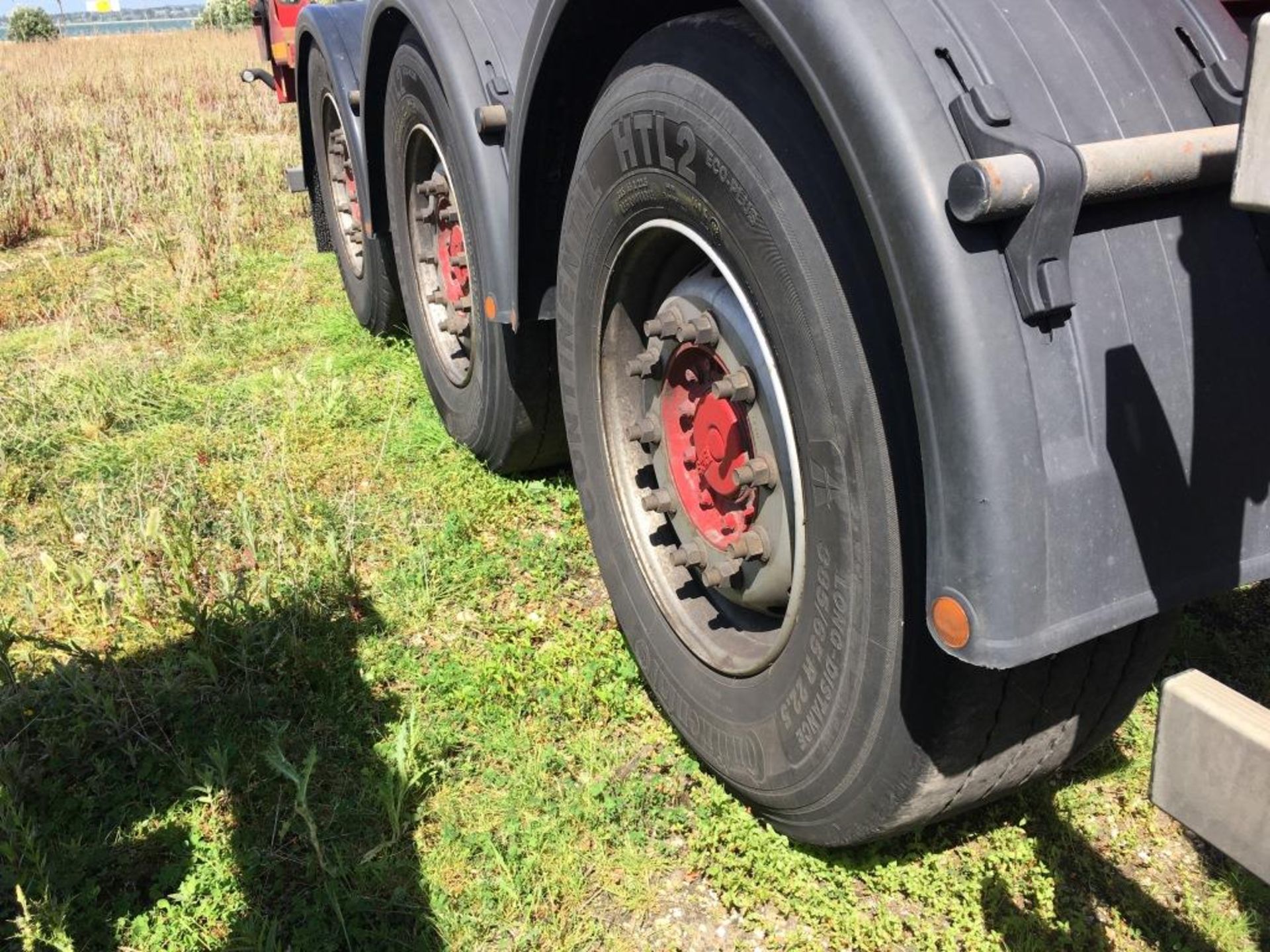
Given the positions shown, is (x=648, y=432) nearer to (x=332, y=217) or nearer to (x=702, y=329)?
(x=702, y=329)

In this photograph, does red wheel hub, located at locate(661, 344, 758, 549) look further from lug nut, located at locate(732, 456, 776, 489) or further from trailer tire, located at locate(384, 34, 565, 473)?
trailer tire, located at locate(384, 34, 565, 473)

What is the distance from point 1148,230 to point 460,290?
240cm

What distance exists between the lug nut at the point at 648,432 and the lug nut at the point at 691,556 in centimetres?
24

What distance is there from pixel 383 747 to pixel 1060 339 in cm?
166

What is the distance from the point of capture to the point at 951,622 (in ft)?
3.92

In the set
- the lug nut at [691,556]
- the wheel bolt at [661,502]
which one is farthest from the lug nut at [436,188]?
the lug nut at [691,556]

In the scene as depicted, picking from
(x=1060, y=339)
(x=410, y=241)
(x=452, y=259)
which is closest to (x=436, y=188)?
(x=452, y=259)

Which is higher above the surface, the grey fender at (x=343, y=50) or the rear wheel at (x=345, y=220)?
the grey fender at (x=343, y=50)

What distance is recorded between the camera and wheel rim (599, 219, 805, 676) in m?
1.78

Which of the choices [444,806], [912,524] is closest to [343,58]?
[444,806]

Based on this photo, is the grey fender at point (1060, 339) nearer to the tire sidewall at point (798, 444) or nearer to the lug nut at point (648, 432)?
the tire sidewall at point (798, 444)

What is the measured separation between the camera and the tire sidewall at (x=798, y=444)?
4.49ft

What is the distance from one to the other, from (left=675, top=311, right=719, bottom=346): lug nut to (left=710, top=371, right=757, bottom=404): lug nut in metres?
0.09

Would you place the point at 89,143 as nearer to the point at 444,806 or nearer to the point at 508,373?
the point at 508,373
